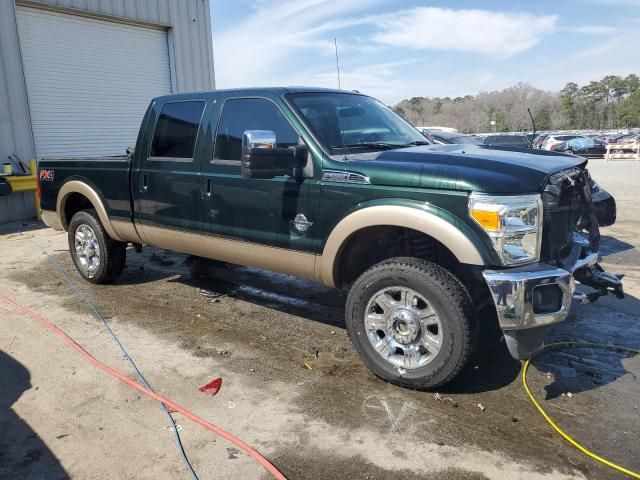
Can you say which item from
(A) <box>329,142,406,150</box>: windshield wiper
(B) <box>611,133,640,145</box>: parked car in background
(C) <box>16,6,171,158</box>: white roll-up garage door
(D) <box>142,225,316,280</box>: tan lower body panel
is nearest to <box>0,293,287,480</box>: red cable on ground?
(D) <box>142,225,316,280</box>: tan lower body panel

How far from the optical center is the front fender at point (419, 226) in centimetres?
313

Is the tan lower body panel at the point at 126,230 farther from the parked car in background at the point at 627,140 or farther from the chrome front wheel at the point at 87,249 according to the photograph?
the parked car in background at the point at 627,140

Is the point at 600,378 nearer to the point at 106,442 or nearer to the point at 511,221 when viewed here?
the point at 511,221

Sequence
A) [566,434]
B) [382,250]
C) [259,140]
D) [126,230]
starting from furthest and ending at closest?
1. [126,230]
2. [382,250]
3. [259,140]
4. [566,434]

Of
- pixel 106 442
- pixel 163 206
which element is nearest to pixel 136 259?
pixel 163 206

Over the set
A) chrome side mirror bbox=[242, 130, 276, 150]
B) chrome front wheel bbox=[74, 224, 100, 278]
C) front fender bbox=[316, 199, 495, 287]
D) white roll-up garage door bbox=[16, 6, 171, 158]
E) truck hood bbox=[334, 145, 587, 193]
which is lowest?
chrome front wheel bbox=[74, 224, 100, 278]

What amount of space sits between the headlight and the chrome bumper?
0.10 meters

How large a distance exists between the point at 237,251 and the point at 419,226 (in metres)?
1.77

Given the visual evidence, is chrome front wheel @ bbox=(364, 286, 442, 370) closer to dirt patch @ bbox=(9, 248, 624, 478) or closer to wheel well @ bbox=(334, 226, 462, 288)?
dirt patch @ bbox=(9, 248, 624, 478)

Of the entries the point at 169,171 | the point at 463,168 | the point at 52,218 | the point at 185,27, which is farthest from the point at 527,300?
the point at 185,27

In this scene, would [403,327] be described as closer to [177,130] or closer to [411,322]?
[411,322]

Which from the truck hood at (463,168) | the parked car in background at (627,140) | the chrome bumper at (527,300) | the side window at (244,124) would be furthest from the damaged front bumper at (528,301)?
the parked car in background at (627,140)

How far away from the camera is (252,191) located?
13.8 feet

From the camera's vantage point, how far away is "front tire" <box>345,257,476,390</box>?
3.27 m
